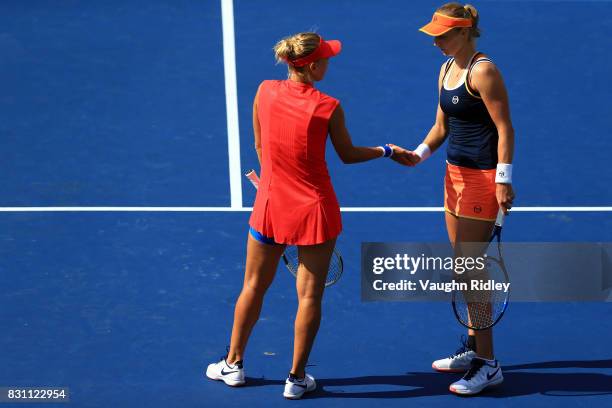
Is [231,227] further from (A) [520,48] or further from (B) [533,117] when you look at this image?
(A) [520,48]

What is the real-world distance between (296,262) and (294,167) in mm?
969

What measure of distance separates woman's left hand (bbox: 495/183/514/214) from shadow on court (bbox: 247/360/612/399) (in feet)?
3.58

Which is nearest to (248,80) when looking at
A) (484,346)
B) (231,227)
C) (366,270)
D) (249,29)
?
(249,29)

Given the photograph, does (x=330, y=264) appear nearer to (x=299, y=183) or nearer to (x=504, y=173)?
(x=299, y=183)

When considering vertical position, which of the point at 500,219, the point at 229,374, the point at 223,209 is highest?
the point at 500,219

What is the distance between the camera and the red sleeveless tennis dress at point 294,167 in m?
5.91

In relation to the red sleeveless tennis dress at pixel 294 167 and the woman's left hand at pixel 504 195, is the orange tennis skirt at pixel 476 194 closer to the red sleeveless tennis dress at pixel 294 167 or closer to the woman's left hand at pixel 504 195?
the woman's left hand at pixel 504 195

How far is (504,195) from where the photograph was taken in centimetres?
612

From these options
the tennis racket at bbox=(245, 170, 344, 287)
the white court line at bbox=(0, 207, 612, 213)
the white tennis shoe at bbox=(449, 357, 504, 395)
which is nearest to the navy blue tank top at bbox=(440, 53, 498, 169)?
the tennis racket at bbox=(245, 170, 344, 287)

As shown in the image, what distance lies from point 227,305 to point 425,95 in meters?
3.83

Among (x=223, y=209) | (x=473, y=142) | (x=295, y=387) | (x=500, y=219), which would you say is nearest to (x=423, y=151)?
(x=473, y=142)

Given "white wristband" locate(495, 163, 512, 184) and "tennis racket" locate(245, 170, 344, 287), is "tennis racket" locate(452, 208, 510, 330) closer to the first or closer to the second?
A: "white wristband" locate(495, 163, 512, 184)

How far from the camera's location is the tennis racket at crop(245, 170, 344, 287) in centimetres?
655

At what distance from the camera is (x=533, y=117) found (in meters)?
10.1
